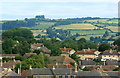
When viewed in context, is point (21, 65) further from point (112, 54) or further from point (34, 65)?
point (112, 54)

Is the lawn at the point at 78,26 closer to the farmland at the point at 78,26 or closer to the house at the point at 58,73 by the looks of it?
the farmland at the point at 78,26

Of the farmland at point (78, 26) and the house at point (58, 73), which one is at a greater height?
the house at point (58, 73)

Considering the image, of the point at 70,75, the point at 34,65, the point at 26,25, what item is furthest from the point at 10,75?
the point at 26,25

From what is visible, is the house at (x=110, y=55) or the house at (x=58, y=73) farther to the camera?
the house at (x=110, y=55)

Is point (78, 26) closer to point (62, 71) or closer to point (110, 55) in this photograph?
point (110, 55)

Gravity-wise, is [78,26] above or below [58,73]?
below

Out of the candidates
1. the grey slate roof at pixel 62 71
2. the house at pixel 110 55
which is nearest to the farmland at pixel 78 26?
the house at pixel 110 55

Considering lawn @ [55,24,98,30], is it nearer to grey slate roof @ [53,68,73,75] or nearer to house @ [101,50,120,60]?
house @ [101,50,120,60]

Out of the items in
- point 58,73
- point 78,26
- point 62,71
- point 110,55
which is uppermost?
point 62,71

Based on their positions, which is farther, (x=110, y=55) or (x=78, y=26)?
(x=78, y=26)

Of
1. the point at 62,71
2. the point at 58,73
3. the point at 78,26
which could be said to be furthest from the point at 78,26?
the point at 58,73

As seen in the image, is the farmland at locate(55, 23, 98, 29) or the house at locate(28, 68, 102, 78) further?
the farmland at locate(55, 23, 98, 29)

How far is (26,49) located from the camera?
80062 millimetres

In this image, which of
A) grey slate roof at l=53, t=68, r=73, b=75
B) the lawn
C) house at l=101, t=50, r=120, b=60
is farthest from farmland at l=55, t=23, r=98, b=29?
grey slate roof at l=53, t=68, r=73, b=75
